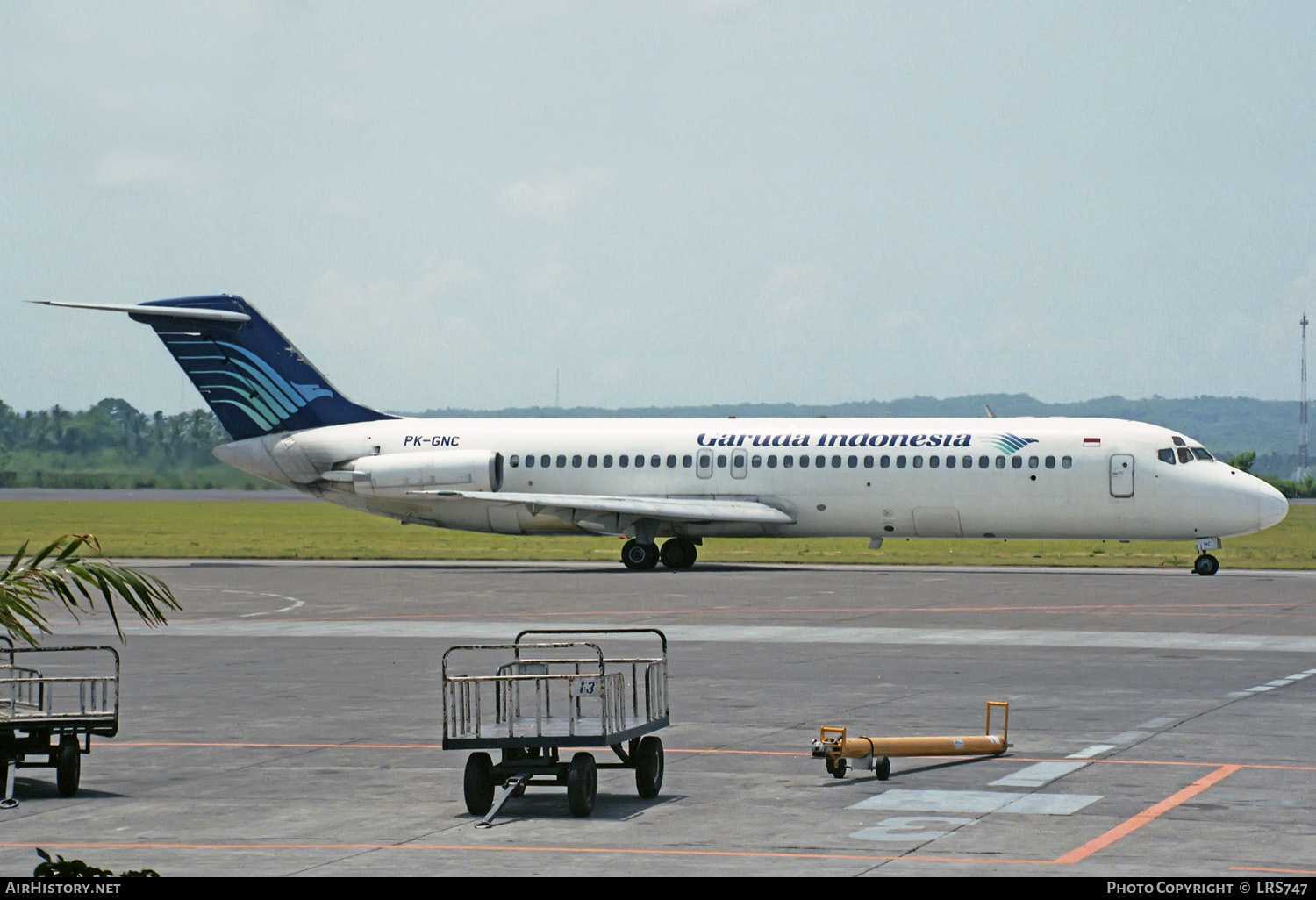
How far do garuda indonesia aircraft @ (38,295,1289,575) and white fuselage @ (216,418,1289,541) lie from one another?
50 millimetres

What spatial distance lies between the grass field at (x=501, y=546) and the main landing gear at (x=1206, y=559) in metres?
3.84

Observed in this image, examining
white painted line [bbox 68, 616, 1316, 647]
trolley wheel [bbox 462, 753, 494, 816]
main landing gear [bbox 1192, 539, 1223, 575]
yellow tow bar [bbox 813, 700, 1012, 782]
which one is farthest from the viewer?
main landing gear [bbox 1192, 539, 1223, 575]

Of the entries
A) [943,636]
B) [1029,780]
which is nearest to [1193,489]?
[943,636]

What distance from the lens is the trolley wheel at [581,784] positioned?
13.7 meters

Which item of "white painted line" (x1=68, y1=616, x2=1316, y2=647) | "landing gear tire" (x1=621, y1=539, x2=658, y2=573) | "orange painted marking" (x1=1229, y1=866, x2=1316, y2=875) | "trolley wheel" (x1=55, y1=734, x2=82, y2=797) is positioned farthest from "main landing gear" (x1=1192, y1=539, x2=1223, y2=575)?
"trolley wheel" (x1=55, y1=734, x2=82, y2=797)

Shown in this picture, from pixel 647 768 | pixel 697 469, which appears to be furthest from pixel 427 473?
pixel 647 768

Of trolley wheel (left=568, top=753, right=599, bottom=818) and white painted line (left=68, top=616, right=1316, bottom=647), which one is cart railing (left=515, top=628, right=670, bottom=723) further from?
white painted line (left=68, top=616, right=1316, bottom=647)

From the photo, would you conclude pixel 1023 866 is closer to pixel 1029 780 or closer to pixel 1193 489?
pixel 1029 780

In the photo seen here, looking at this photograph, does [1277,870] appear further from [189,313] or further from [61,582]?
[189,313]

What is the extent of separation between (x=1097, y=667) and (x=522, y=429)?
30.5 metres

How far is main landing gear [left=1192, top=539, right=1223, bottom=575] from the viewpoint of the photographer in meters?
44.9

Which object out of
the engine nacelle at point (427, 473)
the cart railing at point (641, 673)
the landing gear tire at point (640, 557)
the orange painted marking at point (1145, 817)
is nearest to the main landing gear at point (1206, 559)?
the landing gear tire at point (640, 557)

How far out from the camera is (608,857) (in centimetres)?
1210

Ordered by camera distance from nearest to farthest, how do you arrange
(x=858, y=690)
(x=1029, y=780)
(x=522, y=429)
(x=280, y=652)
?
(x=1029, y=780) < (x=858, y=690) < (x=280, y=652) < (x=522, y=429)
